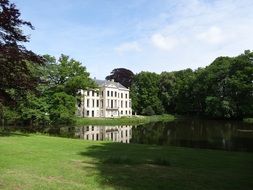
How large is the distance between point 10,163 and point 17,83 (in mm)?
6629

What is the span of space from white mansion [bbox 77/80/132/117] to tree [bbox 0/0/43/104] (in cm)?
5458

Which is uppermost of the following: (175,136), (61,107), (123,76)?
(123,76)

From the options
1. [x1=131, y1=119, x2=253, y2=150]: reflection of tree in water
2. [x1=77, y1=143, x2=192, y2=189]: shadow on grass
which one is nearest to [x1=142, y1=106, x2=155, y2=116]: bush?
[x1=131, y1=119, x2=253, y2=150]: reflection of tree in water

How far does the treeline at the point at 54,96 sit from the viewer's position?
141ft

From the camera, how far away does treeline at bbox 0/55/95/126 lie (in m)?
43.0

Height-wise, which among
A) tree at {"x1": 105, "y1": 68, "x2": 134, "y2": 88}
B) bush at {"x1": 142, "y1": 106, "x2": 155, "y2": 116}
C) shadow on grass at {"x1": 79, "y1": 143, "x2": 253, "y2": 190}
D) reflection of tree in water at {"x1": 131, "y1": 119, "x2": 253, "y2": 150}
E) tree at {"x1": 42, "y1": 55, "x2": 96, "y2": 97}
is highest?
tree at {"x1": 105, "y1": 68, "x2": 134, "y2": 88}

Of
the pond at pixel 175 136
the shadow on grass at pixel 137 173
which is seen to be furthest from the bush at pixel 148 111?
the shadow on grass at pixel 137 173

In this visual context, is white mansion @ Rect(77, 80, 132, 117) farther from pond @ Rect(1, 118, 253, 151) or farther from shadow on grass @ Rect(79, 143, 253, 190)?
shadow on grass @ Rect(79, 143, 253, 190)

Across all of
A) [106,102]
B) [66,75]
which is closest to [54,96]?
[66,75]

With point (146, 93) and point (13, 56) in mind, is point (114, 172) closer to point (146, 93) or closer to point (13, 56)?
point (13, 56)

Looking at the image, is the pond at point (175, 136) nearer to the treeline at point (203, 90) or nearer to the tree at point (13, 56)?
the tree at point (13, 56)

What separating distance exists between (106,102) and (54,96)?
32179 mm

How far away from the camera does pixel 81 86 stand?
54781 mm

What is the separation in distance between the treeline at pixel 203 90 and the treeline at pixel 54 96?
33.9 m
